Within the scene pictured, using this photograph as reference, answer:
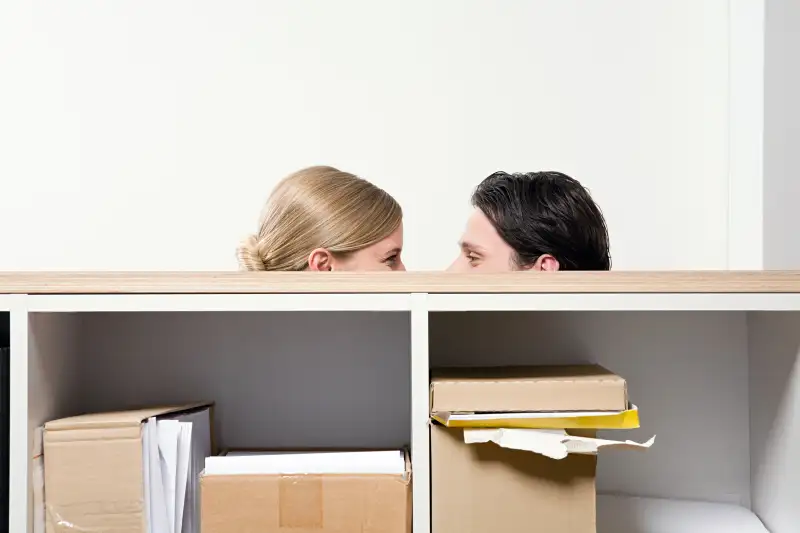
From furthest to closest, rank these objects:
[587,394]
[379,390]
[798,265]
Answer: [379,390] < [798,265] < [587,394]

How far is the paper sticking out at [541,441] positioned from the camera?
971 millimetres

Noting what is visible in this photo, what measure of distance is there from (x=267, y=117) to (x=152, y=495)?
2.51ft

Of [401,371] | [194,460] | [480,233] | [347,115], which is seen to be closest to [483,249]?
[480,233]

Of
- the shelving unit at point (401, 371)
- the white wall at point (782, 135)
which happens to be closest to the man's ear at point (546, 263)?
the shelving unit at point (401, 371)

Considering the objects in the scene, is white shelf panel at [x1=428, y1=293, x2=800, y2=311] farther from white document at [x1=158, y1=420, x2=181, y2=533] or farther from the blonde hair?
white document at [x1=158, y1=420, x2=181, y2=533]

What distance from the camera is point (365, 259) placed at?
127 centimetres

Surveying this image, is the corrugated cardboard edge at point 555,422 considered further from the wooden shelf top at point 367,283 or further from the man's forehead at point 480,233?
the man's forehead at point 480,233

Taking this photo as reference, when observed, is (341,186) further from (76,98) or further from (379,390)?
(76,98)

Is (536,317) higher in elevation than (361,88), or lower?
lower

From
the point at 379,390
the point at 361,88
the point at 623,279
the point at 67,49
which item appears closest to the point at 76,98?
the point at 67,49

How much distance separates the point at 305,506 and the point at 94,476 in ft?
0.93

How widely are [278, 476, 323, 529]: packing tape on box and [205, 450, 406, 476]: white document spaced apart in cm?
2

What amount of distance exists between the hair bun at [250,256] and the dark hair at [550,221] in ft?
1.28

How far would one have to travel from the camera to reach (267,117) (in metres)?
1.52
